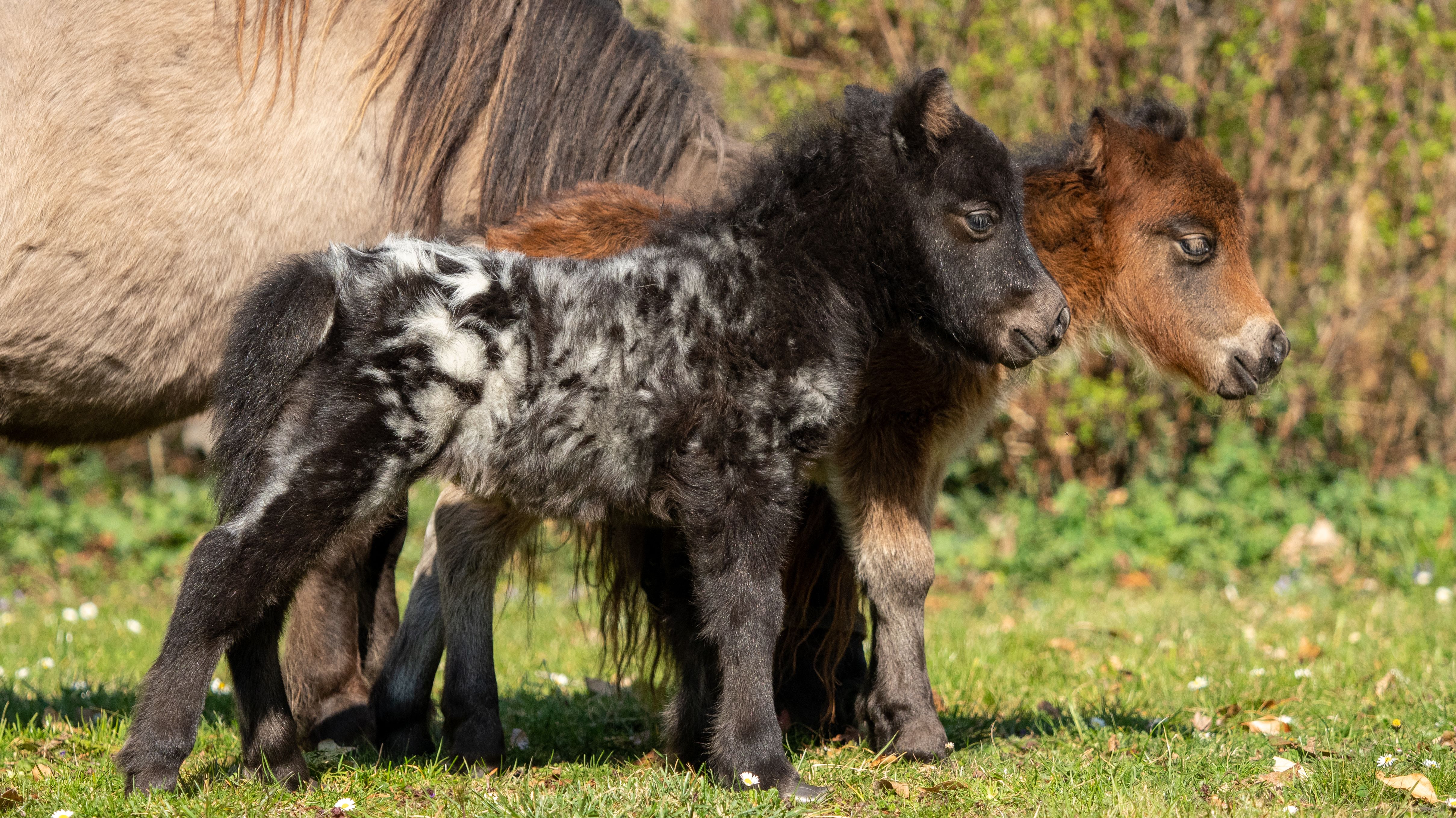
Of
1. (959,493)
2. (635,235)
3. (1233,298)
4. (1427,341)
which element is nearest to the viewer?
(635,235)

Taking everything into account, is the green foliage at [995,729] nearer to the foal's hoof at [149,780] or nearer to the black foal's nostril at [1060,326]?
the foal's hoof at [149,780]

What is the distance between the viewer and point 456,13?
4.44 m

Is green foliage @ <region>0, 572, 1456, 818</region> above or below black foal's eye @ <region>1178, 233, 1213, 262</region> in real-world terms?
below

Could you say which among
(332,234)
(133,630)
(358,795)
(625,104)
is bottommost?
(133,630)

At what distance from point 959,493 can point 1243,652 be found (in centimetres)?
355

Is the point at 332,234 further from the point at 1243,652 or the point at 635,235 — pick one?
the point at 1243,652

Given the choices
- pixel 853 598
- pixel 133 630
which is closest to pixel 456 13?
pixel 853 598

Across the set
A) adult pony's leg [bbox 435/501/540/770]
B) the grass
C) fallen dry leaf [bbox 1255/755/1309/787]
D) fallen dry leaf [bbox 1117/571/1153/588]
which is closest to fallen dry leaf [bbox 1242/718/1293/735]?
the grass

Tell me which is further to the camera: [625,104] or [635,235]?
[625,104]

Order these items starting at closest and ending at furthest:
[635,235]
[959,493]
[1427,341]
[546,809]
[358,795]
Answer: [546,809]
[358,795]
[635,235]
[1427,341]
[959,493]

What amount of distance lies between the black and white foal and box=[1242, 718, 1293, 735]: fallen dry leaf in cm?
152

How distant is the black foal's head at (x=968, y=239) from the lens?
3498mm

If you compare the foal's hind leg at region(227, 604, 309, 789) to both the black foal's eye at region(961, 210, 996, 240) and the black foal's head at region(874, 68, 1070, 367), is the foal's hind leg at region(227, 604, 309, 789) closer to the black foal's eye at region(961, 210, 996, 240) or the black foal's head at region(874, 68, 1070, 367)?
the black foal's head at region(874, 68, 1070, 367)

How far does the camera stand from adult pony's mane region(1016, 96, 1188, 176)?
4293mm
